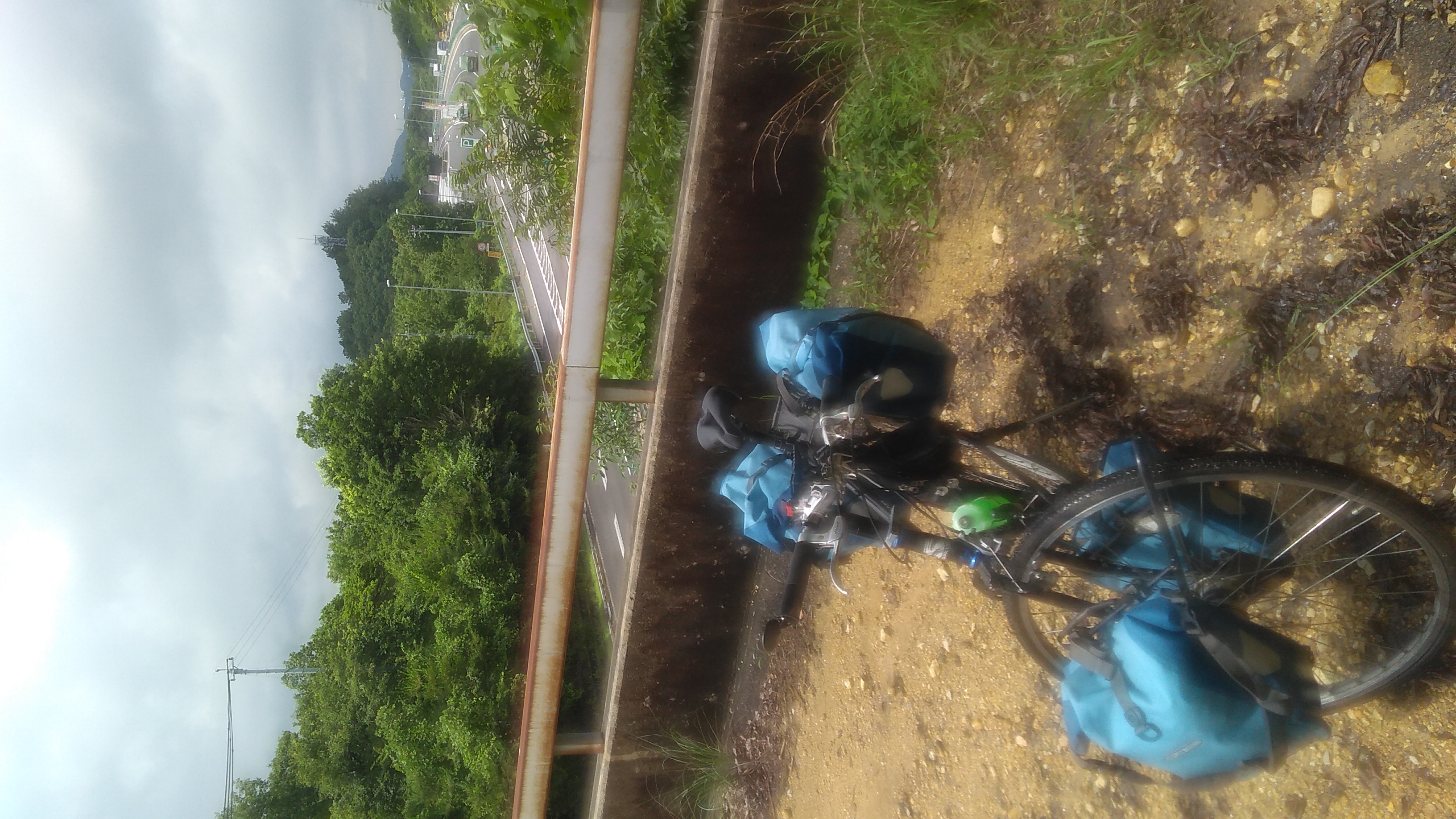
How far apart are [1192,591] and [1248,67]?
202cm

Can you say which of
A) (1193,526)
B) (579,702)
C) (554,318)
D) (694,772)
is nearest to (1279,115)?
(1193,526)

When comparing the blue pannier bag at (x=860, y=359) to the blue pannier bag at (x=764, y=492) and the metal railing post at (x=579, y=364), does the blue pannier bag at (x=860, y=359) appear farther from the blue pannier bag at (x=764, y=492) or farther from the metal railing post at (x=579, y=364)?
the metal railing post at (x=579, y=364)

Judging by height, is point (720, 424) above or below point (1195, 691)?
above

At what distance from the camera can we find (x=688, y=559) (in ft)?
15.2

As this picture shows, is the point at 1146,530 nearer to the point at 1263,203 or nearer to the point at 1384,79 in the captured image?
the point at 1263,203

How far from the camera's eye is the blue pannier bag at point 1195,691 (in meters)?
2.09

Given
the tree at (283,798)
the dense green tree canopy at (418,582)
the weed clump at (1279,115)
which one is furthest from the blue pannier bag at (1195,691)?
the tree at (283,798)

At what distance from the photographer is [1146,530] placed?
2.38 meters

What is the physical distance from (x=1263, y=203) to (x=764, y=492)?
7.42ft

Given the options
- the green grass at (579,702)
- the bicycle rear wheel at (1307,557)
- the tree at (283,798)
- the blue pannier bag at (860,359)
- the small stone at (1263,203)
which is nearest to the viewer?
the bicycle rear wheel at (1307,557)

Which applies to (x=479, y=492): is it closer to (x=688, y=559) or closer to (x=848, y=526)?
(x=688, y=559)

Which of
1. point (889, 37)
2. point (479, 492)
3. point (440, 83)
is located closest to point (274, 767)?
point (479, 492)

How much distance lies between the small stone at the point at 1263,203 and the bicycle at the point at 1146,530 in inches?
41.0

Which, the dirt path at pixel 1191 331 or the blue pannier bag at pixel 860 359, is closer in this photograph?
the dirt path at pixel 1191 331
